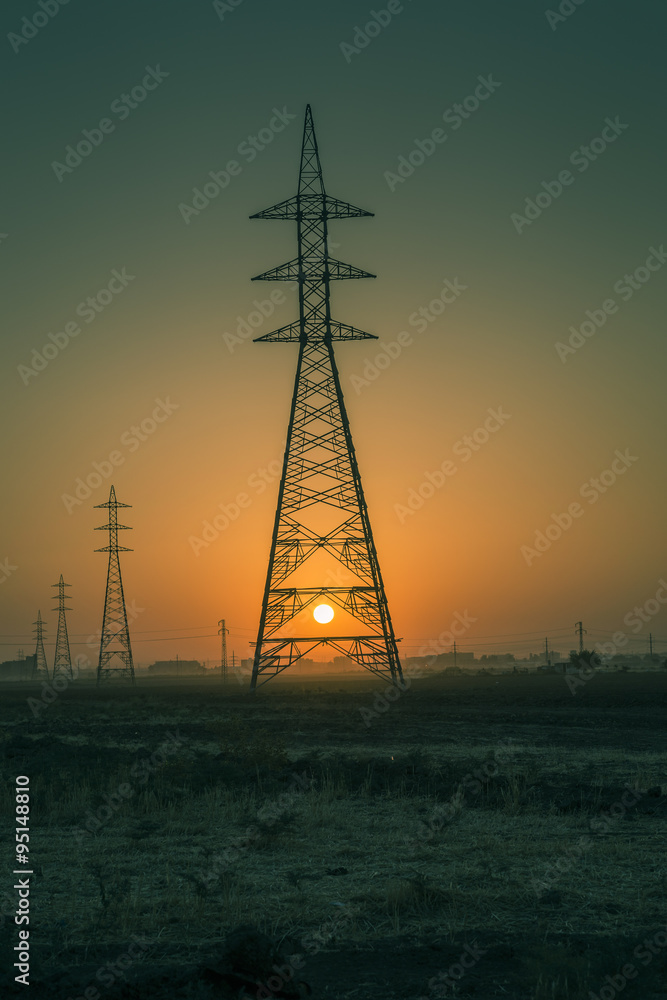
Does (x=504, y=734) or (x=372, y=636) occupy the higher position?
(x=372, y=636)

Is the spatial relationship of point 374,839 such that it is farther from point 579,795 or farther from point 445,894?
point 579,795

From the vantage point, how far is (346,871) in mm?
9930

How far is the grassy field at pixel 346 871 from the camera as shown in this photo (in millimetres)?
6859

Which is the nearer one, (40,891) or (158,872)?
(40,891)

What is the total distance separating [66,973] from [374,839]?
5168 mm

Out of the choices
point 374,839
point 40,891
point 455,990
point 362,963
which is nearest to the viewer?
point 455,990

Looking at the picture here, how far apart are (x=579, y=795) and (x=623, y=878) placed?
172 inches

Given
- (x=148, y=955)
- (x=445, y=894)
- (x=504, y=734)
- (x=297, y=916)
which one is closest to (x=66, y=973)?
(x=148, y=955)

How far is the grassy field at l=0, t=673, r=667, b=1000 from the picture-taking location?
686 cm

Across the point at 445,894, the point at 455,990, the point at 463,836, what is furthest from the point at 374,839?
the point at 455,990

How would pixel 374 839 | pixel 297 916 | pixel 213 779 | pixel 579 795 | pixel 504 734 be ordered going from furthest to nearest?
pixel 504 734 → pixel 213 779 → pixel 579 795 → pixel 374 839 → pixel 297 916

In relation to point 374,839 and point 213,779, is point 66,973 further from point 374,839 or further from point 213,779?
point 213,779

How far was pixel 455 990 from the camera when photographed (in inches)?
261

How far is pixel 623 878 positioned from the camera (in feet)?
30.7
